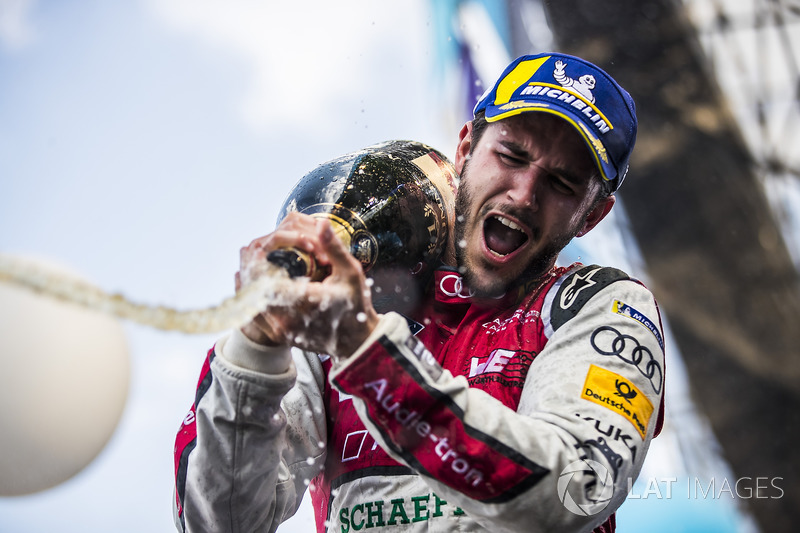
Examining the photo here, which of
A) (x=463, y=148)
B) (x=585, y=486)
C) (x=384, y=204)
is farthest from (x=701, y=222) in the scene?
(x=585, y=486)

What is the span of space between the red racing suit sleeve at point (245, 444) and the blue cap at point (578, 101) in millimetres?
979

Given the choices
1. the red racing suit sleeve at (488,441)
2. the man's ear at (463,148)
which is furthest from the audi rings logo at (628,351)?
the man's ear at (463,148)

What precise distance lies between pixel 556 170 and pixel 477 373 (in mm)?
613

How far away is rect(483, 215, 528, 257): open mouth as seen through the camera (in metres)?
2.10

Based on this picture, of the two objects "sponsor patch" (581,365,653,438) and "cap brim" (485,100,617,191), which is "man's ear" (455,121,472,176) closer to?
"cap brim" (485,100,617,191)

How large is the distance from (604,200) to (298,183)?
974mm

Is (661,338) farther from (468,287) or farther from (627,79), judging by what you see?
(627,79)

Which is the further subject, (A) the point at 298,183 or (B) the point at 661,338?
(A) the point at 298,183

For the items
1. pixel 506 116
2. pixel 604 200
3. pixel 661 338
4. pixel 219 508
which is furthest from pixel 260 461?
pixel 604 200

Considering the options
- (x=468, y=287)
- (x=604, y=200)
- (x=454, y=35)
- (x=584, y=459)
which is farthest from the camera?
(x=454, y=35)

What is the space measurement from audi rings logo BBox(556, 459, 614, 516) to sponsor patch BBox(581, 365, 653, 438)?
15 cm

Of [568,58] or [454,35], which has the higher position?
[454,35]

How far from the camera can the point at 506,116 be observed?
2078 mm

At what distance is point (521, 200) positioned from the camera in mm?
2035
